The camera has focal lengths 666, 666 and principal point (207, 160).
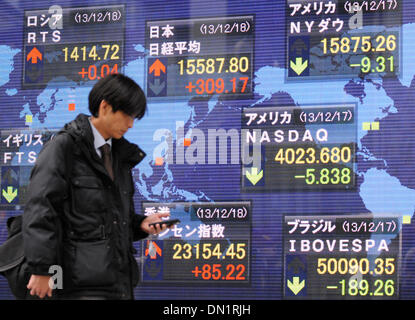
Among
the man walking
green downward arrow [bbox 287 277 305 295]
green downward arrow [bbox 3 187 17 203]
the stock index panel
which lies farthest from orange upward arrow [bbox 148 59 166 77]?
the man walking

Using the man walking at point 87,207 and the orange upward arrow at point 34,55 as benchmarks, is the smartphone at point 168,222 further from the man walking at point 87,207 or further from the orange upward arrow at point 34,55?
the orange upward arrow at point 34,55

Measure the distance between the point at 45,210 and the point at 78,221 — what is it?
166 millimetres

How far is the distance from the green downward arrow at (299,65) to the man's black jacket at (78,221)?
7.59ft

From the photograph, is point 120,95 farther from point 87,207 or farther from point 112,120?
point 87,207

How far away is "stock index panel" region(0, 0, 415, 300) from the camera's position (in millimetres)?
4676

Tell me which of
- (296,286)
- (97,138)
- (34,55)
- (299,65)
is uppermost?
(34,55)

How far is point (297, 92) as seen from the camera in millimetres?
4840

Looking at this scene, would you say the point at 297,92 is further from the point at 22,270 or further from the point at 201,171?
the point at 22,270

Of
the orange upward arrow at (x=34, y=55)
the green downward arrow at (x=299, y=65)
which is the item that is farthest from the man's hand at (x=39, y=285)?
the orange upward arrow at (x=34, y=55)

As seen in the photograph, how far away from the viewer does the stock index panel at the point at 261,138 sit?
4676 millimetres

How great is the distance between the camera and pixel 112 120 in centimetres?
290

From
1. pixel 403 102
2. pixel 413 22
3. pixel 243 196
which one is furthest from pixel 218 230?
pixel 413 22

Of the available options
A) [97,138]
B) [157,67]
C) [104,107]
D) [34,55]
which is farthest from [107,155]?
[34,55]

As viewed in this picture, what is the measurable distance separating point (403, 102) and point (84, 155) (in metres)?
2.66
